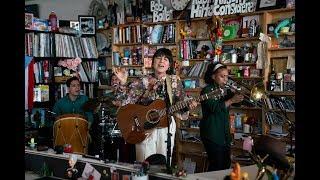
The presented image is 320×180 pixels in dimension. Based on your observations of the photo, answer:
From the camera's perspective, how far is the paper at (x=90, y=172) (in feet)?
7.30

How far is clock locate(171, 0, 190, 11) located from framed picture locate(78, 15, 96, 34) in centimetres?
142

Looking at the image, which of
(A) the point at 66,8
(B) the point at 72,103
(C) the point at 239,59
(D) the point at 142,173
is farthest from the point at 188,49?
(D) the point at 142,173

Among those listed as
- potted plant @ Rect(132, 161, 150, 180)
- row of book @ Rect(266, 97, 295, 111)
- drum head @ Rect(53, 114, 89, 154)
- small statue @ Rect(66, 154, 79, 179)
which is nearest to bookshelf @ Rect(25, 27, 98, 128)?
drum head @ Rect(53, 114, 89, 154)

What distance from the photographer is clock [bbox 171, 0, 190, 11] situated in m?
5.06

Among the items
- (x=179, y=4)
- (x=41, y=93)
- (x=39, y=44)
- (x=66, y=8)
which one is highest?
(x=66, y=8)

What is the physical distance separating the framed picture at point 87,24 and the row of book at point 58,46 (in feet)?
0.37

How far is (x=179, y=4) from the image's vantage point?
5.11 metres

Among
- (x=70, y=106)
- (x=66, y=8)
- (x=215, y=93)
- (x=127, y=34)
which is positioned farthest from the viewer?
(x=66, y=8)

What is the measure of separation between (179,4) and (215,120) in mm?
2223

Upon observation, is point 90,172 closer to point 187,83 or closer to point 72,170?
point 72,170

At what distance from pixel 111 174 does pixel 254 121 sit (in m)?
2.75

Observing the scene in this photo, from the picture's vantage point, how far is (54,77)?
555 cm
